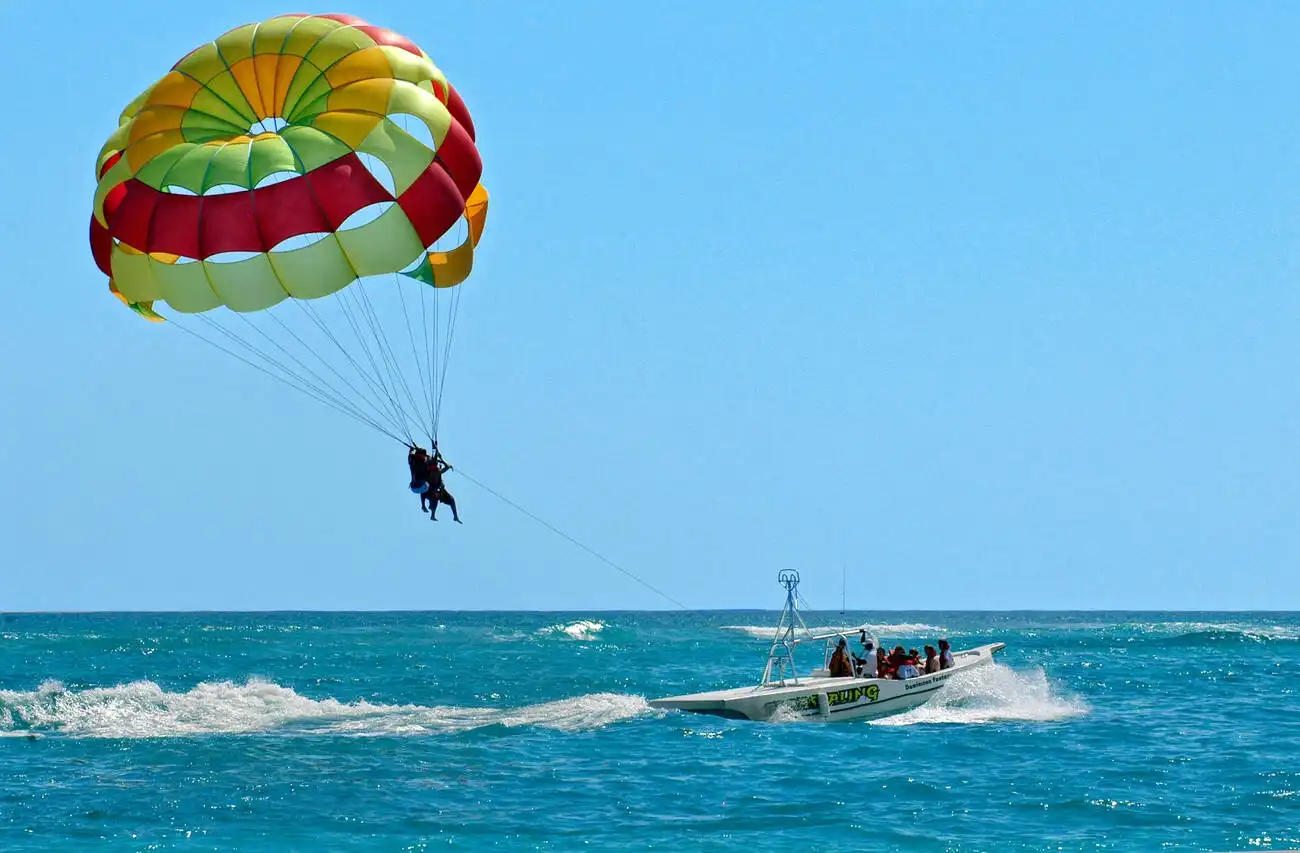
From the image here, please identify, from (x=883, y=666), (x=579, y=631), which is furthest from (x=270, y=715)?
(x=579, y=631)

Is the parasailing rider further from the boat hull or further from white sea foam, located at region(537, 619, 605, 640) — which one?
white sea foam, located at region(537, 619, 605, 640)

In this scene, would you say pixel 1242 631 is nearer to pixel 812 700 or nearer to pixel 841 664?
pixel 841 664

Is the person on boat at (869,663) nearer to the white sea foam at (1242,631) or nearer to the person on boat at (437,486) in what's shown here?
the person on boat at (437,486)

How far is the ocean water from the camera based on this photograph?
44.3ft

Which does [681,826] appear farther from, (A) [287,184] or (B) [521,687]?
(B) [521,687]

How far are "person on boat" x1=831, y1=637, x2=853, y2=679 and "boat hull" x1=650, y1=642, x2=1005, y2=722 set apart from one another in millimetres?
179

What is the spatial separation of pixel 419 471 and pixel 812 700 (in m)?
7.89

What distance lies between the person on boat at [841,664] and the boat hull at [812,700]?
0.18m

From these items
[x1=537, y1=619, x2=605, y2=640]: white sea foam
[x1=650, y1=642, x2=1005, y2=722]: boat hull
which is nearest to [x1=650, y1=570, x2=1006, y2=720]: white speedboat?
[x1=650, y1=642, x2=1005, y2=722]: boat hull

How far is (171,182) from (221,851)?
6.59m

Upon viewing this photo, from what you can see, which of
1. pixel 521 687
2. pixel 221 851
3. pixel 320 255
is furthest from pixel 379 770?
pixel 521 687

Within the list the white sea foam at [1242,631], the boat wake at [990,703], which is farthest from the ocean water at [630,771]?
the white sea foam at [1242,631]

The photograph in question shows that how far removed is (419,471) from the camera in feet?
52.9

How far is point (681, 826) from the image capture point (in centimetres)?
1380
